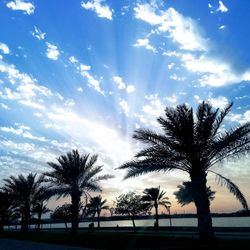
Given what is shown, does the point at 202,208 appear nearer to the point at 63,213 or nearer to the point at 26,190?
the point at 26,190

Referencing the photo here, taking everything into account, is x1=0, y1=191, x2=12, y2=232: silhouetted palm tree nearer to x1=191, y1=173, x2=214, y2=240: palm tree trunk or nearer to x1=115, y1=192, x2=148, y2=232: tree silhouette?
x1=115, y1=192, x2=148, y2=232: tree silhouette

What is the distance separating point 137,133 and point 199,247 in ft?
22.9

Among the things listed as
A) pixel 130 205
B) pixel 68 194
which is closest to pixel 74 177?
pixel 68 194

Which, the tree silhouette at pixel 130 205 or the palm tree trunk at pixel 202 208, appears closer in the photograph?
the palm tree trunk at pixel 202 208

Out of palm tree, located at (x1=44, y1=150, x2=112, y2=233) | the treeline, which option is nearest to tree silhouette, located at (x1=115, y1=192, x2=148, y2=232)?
the treeline

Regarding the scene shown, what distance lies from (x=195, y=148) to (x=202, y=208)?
3.13 m

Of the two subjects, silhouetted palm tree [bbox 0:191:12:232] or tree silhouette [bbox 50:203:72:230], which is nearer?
silhouetted palm tree [bbox 0:191:12:232]

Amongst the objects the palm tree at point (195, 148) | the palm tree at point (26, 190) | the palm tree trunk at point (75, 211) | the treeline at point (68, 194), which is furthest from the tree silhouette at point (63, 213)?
the palm tree at point (195, 148)

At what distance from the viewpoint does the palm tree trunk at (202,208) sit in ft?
60.5

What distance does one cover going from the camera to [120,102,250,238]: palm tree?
61.5 ft

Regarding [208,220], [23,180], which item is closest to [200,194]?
[208,220]

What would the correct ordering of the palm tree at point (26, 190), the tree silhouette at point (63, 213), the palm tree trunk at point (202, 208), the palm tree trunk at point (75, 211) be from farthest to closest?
the tree silhouette at point (63, 213), the palm tree at point (26, 190), the palm tree trunk at point (75, 211), the palm tree trunk at point (202, 208)

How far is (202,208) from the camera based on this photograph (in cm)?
1870

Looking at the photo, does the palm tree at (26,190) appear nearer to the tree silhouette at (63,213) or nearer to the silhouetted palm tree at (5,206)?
the silhouetted palm tree at (5,206)
